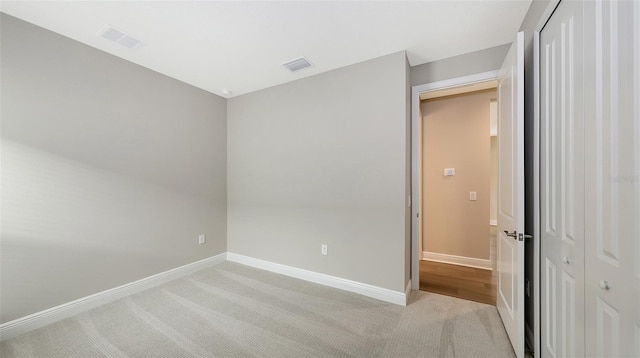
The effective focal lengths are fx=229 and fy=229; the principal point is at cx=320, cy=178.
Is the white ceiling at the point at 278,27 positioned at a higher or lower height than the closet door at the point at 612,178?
higher

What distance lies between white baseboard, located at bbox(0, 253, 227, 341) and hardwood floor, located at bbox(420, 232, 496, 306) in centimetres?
321

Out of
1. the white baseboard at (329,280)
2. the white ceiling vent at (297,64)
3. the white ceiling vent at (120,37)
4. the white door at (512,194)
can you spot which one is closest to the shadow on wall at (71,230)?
the white baseboard at (329,280)

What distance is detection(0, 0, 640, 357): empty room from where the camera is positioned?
114cm

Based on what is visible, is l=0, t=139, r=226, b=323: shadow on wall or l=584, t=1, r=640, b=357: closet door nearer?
l=584, t=1, r=640, b=357: closet door

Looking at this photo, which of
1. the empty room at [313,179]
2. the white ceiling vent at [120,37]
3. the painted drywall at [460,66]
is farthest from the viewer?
the painted drywall at [460,66]

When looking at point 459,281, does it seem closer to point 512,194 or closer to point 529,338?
point 529,338

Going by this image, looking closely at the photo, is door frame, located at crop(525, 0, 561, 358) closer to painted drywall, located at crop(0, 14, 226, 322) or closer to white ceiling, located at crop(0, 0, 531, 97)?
white ceiling, located at crop(0, 0, 531, 97)

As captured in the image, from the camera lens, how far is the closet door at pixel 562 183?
1.15 metres

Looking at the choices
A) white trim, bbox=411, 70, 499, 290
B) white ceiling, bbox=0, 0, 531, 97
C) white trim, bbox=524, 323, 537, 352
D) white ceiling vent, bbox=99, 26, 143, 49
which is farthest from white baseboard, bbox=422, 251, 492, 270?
white ceiling vent, bbox=99, 26, 143, 49

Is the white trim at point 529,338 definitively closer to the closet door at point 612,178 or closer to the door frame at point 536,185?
the door frame at point 536,185

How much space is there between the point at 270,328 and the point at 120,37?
10.1 feet

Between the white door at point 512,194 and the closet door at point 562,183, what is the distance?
114 millimetres

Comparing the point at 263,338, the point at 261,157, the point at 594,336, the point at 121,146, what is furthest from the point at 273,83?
the point at 594,336

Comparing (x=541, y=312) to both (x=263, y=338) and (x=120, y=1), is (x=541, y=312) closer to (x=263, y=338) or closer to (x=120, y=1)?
(x=263, y=338)
